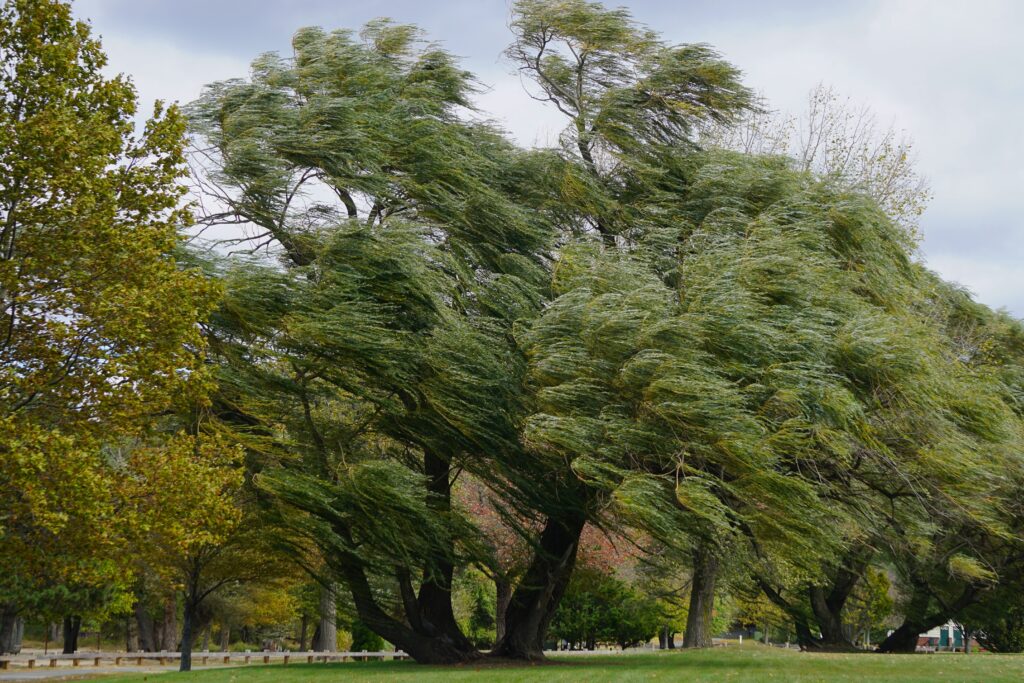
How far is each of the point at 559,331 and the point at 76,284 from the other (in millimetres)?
6345

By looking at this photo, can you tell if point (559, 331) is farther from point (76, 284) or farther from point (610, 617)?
Result: point (610, 617)

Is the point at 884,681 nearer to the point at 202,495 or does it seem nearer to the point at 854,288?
the point at 854,288

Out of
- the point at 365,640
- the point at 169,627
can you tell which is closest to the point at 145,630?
the point at 169,627

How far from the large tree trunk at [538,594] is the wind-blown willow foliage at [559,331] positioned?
0.21ft

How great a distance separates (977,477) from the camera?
1284 centimetres

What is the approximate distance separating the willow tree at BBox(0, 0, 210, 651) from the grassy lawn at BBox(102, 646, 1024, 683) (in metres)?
4.67

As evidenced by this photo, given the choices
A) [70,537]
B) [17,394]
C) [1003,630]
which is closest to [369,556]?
[70,537]

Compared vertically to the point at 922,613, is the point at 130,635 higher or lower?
lower

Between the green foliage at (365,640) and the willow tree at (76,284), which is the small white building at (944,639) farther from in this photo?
the willow tree at (76,284)

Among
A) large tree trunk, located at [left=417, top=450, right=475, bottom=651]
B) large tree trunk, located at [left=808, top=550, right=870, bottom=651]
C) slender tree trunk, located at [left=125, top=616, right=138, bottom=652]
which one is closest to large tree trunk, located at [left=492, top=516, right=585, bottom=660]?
large tree trunk, located at [left=417, top=450, right=475, bottom=651]

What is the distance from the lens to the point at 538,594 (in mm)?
17719

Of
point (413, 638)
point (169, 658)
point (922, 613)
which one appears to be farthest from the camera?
point (169, 658)

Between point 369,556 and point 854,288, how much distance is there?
9.03m

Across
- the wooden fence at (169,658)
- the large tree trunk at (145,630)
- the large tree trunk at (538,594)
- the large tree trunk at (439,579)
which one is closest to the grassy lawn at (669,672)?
the large tree trunk at (538,594)
